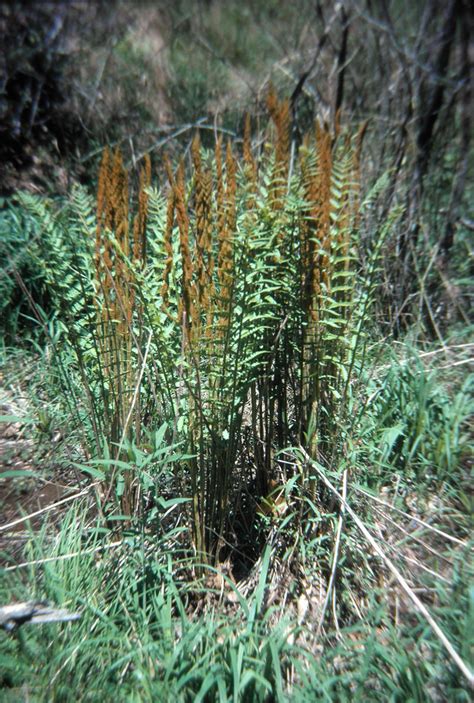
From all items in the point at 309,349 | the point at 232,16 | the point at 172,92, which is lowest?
the point at 309,349

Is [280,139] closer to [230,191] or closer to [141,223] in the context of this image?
[230,191]

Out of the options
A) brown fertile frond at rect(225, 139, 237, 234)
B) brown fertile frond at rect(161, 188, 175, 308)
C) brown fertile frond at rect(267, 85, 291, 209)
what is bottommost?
brown fertile frond at rect(161, 188, 175, 308)

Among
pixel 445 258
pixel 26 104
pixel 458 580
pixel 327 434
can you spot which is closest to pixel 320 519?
pixel 327 434

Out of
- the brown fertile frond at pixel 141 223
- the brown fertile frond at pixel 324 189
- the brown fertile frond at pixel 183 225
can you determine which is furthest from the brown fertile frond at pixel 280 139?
the brown fertile frond at pixel 141 223

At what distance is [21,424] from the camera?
11.1ft

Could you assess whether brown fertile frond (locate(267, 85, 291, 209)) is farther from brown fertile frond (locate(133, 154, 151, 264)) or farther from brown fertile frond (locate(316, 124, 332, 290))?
brown fertile frond (locate(133, 154, 151, 264))

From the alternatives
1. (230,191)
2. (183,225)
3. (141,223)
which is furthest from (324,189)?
(141,223)

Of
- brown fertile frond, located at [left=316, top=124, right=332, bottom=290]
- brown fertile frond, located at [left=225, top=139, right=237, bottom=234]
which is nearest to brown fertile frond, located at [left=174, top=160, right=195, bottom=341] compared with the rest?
brown fertile frond, located at [left=225, top=139, right=237, bottom=234]

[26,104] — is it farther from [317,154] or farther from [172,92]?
[317,154]

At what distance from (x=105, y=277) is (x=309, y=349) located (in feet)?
2.72

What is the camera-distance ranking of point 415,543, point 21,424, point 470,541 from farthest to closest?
point 21,424 < point 415,543 < point 470,541

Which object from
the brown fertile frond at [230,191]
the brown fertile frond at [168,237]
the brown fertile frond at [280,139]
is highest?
the brown fertile frond at [280,139]

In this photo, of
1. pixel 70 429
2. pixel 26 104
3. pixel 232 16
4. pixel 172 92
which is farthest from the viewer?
pixel 232 16

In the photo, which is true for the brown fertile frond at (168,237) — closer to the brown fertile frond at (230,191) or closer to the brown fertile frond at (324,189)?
the brown fertile frond at (230,191)
